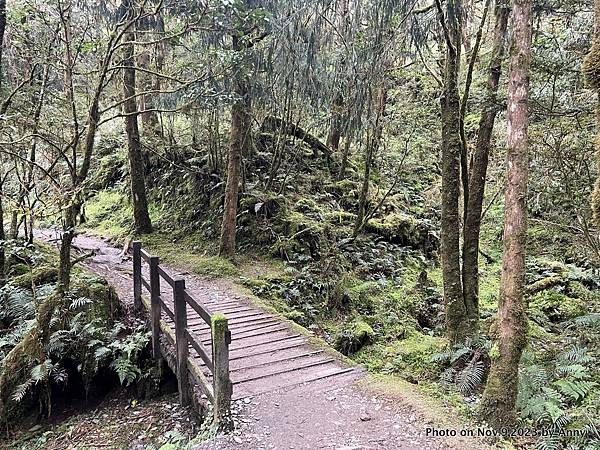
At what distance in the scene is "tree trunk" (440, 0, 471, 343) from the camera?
6.20 m

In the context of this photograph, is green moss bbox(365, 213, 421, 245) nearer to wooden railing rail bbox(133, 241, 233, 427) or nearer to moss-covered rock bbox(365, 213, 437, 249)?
moss-covered rock bbox(365, 213, 437, 249)

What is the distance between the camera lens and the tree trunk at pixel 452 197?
244 inches

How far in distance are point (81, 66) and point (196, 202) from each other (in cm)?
499

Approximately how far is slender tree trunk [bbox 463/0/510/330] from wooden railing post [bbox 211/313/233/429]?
3774mm

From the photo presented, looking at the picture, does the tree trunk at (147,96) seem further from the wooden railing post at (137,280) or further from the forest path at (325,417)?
the forest path at (325,417)

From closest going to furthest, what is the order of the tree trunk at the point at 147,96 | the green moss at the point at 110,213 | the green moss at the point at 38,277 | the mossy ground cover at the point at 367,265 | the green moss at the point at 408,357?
1. the green moss at the point at 408,357
2. the mossy ground cover at the point at 367,265
3. the green moss at the point at 38,277
4. the tree trunk at the point at 147,96
5. the green moss at the point at 110,213

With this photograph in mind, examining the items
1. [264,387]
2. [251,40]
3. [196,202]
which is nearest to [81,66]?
[251,40]

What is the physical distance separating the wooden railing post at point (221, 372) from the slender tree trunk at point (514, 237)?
8.30 ft

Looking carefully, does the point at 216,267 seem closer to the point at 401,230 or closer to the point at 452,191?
the point at 452,191

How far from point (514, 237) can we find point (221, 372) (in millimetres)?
3120

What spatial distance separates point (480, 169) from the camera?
6.55 meters

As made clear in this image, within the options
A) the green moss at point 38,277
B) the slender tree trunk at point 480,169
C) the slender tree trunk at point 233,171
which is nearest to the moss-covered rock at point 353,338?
the slender tree trunk at point 480,169

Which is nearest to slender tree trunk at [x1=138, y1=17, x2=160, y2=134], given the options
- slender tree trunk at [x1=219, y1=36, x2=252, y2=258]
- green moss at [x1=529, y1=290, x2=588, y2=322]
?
→ slender tree trunk at [x1=219, y1=36, x2=252, y2=258]

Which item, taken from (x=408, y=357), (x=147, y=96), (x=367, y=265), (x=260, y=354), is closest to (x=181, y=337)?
(x=260, y=354)
